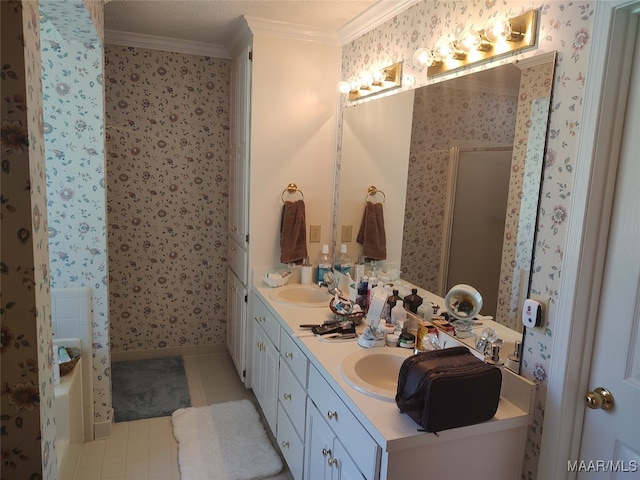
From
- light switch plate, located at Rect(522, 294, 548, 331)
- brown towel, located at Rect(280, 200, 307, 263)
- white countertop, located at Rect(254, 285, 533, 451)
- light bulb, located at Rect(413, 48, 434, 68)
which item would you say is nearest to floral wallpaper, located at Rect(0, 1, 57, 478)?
white countertop, located at Rect(254, 285, 533, 451)

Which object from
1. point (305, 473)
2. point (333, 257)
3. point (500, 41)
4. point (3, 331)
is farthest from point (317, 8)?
point (305, 473)

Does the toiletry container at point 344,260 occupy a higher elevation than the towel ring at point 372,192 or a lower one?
lower

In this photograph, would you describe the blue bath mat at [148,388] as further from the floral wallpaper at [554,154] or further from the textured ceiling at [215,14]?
the textured ceiling at [215,14]

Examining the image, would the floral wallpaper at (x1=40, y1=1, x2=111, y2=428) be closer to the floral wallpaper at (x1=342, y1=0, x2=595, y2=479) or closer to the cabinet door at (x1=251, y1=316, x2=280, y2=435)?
the cabinet door at (x1=251, y1=316, x2=280, y2=435)

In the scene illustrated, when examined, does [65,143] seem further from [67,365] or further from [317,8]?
[317,8]

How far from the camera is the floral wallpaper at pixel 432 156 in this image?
180 cm

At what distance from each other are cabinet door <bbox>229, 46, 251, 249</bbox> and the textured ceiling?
0.25 meters

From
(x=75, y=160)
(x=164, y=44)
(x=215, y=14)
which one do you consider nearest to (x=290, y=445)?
(x=75, y=160)

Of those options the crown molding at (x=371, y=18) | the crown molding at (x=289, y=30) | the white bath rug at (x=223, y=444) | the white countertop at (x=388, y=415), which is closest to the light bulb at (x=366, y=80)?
the crown molding at (x=371, y=18)

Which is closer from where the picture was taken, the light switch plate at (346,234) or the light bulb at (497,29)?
the light bulb at (497,29)

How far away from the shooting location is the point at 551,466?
1407mm

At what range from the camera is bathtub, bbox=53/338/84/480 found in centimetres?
215

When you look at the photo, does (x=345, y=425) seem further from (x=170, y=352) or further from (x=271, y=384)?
(x=170, y=352)

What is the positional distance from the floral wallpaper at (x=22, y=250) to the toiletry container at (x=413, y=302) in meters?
1.53
